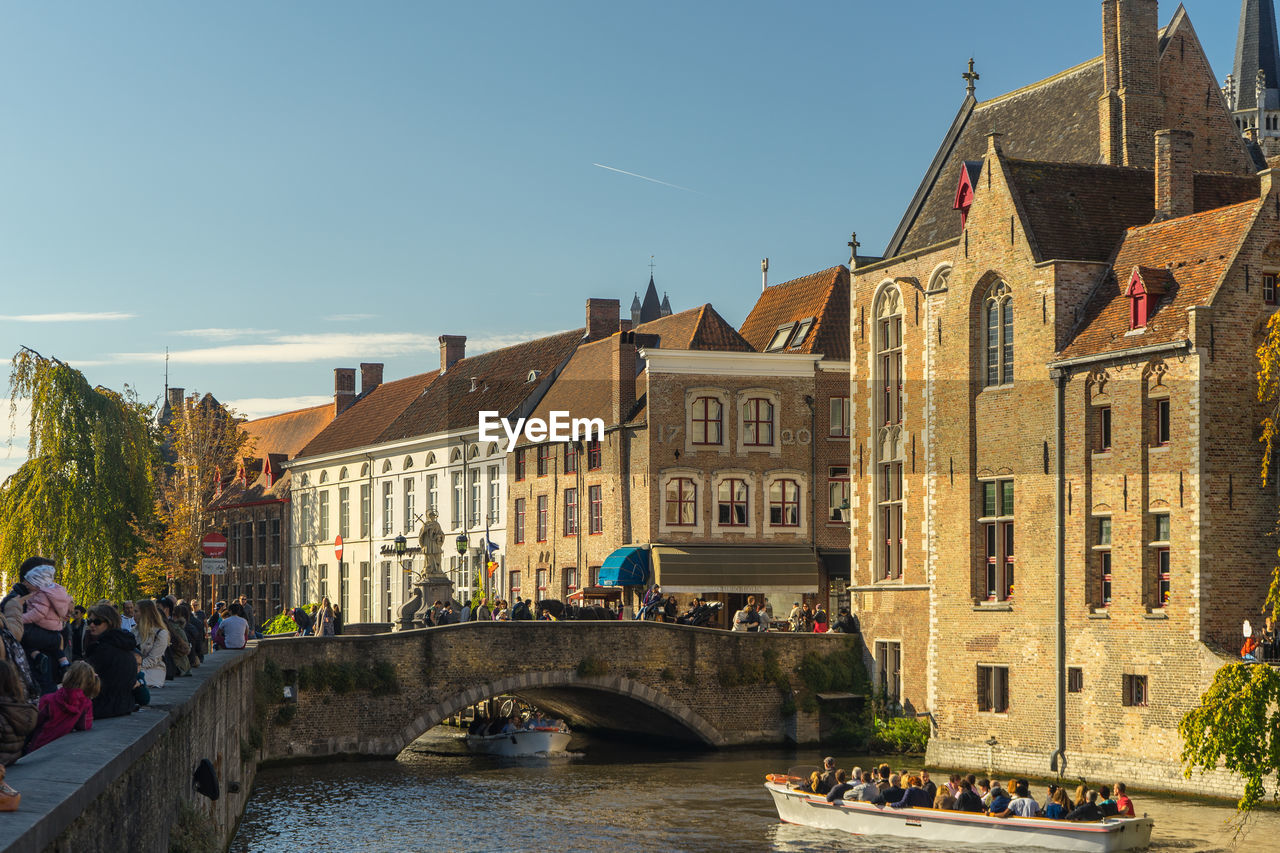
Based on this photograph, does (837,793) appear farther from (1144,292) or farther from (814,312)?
Answer: (814,312)

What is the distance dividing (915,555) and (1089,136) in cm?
1022

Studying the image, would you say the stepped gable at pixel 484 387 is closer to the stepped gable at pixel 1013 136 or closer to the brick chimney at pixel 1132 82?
the stepped gable at pixel 1013 136

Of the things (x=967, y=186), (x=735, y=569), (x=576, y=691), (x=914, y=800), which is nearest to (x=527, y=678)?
(x=576, y=691)

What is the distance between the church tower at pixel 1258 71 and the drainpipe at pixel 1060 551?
233 feet

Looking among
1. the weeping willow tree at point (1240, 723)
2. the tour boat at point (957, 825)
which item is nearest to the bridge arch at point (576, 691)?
the tour boat at point (957, 825)

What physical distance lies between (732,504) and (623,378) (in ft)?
18.1

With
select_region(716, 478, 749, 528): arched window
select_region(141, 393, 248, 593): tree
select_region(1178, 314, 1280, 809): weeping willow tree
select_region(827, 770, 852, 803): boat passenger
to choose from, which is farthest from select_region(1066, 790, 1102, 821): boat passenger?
select_region(141, 393, 248, 593): tree

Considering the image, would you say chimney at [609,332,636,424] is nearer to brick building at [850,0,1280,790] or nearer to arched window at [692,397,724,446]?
arched window at [692,397,724,446]

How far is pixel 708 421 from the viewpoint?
48906mm

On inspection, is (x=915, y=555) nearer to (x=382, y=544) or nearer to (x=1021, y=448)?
(x=1021, y=448)

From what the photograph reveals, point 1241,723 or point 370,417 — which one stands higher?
point 370,417

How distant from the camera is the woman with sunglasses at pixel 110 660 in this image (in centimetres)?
1261

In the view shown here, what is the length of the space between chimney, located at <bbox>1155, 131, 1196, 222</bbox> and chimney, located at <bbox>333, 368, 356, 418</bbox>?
5153 centimetres

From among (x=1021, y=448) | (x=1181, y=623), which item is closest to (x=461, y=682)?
(x=1021, y=448)
